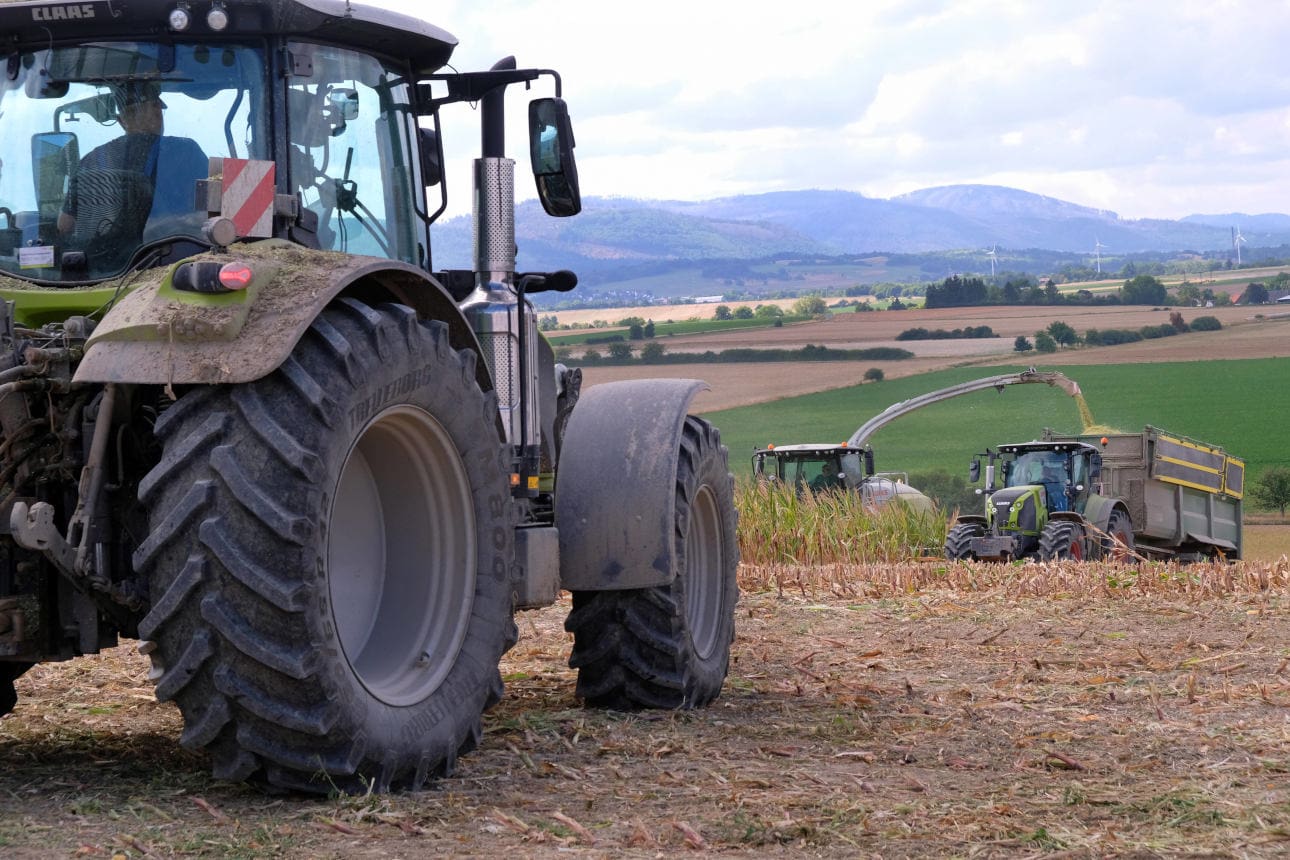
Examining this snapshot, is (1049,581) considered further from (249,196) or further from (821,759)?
(249,196)

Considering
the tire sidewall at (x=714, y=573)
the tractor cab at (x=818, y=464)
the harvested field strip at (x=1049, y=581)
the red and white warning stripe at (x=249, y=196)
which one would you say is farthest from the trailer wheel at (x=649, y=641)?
the tractor cab at (x=818, y=464)

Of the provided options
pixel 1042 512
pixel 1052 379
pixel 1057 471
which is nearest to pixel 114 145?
pixel 1042 512

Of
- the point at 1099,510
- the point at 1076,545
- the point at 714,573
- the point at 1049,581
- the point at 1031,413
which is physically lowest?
the point at 1031,413

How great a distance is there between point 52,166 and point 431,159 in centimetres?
172

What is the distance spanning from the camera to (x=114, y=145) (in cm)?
535

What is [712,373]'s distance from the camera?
58.3 metres

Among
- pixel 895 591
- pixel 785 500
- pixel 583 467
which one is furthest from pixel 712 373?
pixel 583 467

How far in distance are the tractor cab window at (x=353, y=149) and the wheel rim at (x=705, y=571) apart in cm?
207

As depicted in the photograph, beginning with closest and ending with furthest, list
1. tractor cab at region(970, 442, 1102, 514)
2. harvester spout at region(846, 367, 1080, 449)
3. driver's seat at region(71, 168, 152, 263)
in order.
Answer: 1. driver's seat at region(71, 168, 152, 263)
2. tractor cab at region(970, 442, 1102, 514)
3. harvester spout at region(846, 367, 1080, 449)

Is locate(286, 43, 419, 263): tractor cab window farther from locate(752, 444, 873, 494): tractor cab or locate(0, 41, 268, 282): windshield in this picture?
locate(752, 444, 873, 494): tractor cab

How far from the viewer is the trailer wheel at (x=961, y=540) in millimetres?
21891

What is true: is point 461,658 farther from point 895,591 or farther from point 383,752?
point 895,591

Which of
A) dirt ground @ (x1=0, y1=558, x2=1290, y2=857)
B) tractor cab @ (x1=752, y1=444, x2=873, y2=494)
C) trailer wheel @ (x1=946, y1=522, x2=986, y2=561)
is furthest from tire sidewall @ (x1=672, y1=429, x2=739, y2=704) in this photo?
tractor cab @ (x1=752, y1=444, x2=873, y2=494)

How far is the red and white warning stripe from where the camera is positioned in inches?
192
